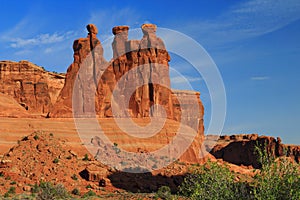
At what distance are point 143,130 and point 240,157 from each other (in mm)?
53858

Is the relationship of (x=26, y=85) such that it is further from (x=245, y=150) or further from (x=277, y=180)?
(x=277, y=180)

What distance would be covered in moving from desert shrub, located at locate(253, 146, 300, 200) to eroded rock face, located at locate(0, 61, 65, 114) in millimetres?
90243


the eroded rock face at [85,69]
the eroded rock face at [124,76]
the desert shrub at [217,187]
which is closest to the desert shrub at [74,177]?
the eroded rock face at [124,76]

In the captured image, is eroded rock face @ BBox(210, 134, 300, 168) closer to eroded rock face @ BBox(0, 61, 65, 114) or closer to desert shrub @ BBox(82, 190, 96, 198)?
eroded rock face @ BBox(0, 61, 65, 114)

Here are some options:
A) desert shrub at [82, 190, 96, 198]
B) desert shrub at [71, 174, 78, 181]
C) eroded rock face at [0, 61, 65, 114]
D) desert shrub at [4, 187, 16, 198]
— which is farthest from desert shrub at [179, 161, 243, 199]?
eroded rock face at [0, 61, 65, 114]

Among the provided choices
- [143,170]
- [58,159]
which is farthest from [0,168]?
[143,170]

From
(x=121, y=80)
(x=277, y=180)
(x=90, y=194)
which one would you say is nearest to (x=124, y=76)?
(x=121, y=80)

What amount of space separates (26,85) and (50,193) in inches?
2765

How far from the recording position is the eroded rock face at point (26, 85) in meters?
102

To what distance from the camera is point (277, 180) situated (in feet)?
49.5

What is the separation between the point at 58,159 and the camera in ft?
170

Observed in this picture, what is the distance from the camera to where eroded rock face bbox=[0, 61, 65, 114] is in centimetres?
10169

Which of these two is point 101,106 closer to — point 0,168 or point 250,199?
point 0,168

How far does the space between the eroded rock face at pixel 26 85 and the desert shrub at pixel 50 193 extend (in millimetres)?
62397
